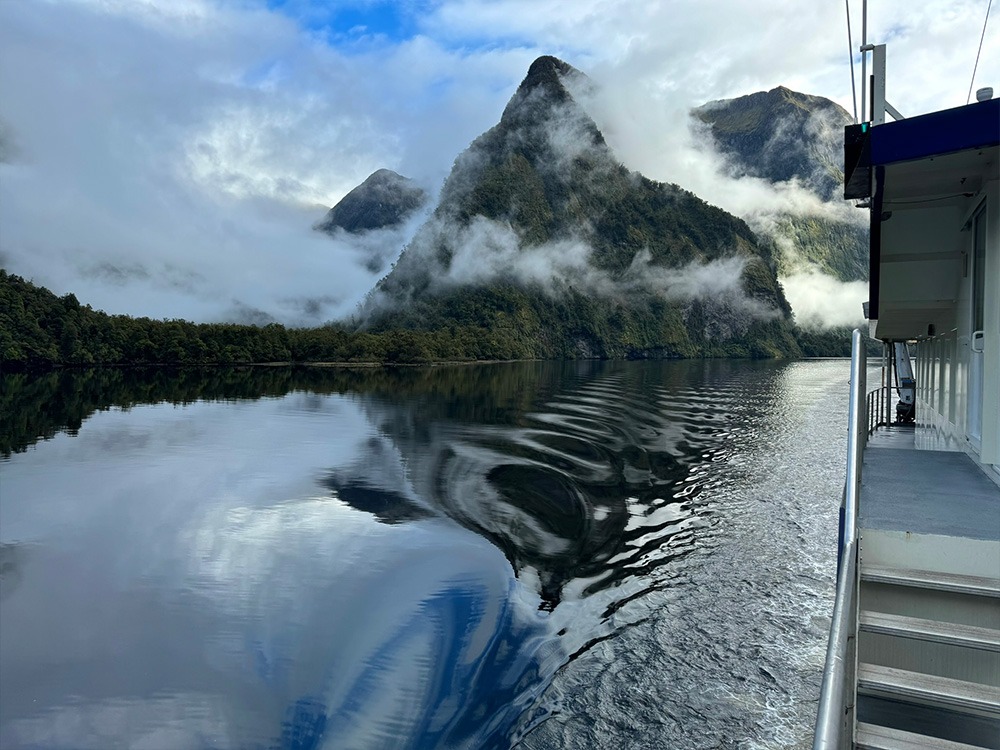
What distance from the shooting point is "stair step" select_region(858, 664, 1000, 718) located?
3867 millimetres

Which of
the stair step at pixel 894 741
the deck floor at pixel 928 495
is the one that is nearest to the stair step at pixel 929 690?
the stair step at pixel 894 741

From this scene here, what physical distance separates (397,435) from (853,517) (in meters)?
25.2

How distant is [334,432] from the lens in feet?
99.3

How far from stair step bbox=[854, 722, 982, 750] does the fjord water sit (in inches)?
141

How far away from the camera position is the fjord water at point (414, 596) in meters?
7.52

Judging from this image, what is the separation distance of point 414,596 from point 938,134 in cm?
903

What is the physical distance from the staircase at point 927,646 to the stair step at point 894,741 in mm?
288

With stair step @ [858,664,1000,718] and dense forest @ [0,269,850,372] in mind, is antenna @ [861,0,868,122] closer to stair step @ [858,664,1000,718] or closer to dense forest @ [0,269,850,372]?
stair step @ [858,664,1000,718]

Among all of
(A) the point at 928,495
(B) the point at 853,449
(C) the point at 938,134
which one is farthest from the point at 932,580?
(C) the point at 938,134

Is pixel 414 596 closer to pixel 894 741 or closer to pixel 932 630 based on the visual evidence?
pixel 932 630

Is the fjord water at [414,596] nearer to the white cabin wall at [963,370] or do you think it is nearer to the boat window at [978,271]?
the white cabin wall at [963,370]

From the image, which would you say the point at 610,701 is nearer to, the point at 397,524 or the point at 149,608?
the point at 149,608

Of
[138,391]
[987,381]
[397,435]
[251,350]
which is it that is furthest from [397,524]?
[251,350]

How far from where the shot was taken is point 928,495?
6484 mm
